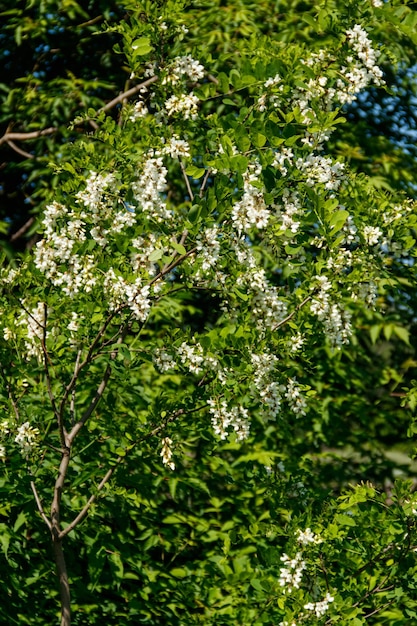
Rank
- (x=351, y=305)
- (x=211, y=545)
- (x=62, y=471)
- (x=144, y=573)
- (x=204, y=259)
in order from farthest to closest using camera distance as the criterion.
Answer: (x=351, y=305) → (x=211, y=545) → (x=144, y=573) → (x=62, y=471) → (x=204, y=259)

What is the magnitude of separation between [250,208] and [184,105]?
550mm

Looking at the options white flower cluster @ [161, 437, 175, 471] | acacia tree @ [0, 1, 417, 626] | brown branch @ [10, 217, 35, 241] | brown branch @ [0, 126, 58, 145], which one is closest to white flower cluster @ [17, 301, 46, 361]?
acacia tree @ [0, 1, 417, 626]

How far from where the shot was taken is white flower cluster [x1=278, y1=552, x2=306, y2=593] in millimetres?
2508

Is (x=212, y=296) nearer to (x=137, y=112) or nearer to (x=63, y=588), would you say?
(x=137, y=112)

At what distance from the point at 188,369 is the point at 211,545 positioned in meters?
1.22

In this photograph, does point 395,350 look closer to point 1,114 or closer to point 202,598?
point 202,598

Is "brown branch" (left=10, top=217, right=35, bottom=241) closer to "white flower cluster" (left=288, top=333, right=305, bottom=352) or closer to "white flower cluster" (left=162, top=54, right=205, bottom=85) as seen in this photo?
"white flower cluster" (left=162, top=54, right=205, bottom=85)

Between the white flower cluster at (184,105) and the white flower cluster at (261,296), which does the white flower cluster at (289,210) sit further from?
the white flower cluster at (184,105)

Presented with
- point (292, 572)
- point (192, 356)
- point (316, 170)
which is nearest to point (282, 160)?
point (316, 170)

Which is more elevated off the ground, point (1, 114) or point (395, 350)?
point (1, 114)

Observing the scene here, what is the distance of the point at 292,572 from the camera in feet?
8.39

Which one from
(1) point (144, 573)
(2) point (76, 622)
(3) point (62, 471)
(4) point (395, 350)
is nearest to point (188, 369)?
(3) point (62, 471)

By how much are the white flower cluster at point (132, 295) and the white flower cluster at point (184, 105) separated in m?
0.59

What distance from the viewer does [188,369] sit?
2.79 metres
